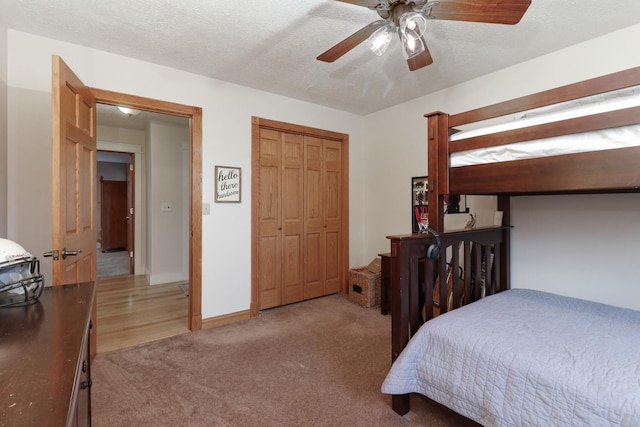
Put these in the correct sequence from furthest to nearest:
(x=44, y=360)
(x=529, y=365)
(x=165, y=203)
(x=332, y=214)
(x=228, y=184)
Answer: (x=165, y=203)
(x=332, y=214)
(x=228, y=184)
(x=529, y=365)
(x=44, y=360)

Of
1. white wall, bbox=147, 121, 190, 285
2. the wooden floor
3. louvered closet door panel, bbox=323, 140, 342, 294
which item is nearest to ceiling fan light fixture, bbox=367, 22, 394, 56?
louvered closet door panel, bbox=323, 140, 342, 294

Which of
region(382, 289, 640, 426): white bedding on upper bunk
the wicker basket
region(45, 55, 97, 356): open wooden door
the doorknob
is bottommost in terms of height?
the wicker basket

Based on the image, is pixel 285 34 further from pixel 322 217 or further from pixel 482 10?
pixel 322 217

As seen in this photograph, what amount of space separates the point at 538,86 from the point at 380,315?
253 centimetres

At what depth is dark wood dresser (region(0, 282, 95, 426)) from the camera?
572 millimetres

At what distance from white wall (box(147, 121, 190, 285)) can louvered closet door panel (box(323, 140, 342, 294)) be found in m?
2.34

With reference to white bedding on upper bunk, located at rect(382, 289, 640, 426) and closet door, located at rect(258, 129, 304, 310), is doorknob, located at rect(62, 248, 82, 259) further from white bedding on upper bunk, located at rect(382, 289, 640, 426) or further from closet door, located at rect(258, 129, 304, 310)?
white bedding on upper bunk, located at rect(382, 289, 640, 426)

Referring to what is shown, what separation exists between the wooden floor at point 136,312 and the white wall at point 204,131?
1.64 feet

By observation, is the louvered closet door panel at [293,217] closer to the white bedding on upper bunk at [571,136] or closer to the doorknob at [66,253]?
the doorknob at [66,253]

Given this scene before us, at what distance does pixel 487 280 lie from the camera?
241 centimetres

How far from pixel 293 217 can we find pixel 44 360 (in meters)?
2.84

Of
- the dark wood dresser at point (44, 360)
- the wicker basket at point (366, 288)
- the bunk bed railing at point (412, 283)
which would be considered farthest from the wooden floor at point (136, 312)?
the bunk bed railing at point (412, 283)

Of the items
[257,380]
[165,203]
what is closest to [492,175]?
[257,380]

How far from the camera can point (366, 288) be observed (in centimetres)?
341
